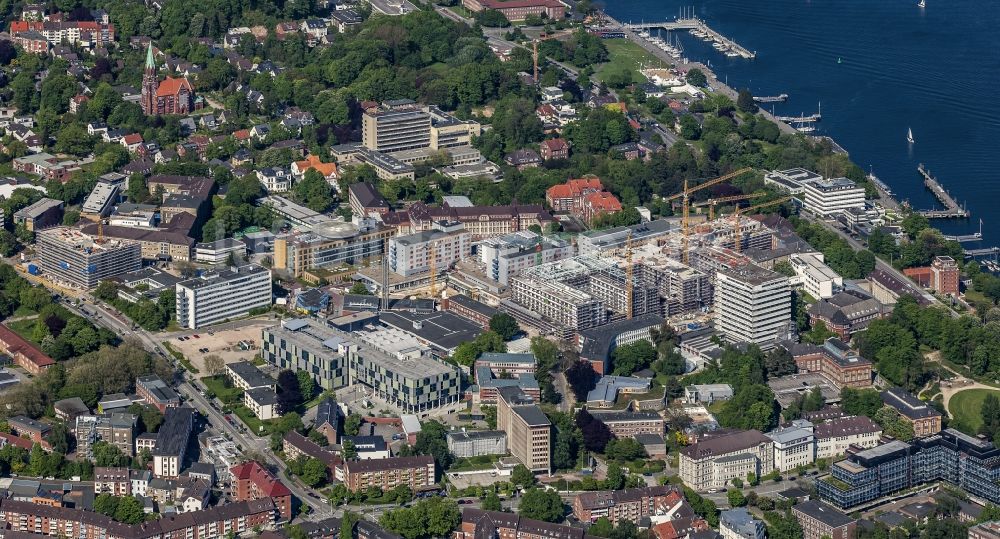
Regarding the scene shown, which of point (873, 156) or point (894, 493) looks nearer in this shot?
point (894, 493)

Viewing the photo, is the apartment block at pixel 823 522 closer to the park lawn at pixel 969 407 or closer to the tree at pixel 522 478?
the tree at pixel 522 478

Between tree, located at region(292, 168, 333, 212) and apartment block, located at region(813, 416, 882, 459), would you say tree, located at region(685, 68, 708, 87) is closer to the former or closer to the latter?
tree, located at region(292, 168, 333, 212)

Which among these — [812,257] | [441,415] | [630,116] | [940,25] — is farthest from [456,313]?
[940,25]

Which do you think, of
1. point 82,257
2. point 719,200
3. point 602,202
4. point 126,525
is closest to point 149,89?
point 82,257

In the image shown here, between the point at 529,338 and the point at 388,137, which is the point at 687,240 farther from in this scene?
the point at 388,137

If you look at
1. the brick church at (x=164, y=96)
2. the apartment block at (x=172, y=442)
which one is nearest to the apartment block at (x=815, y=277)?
the apartment block at (x=172, y=442)
